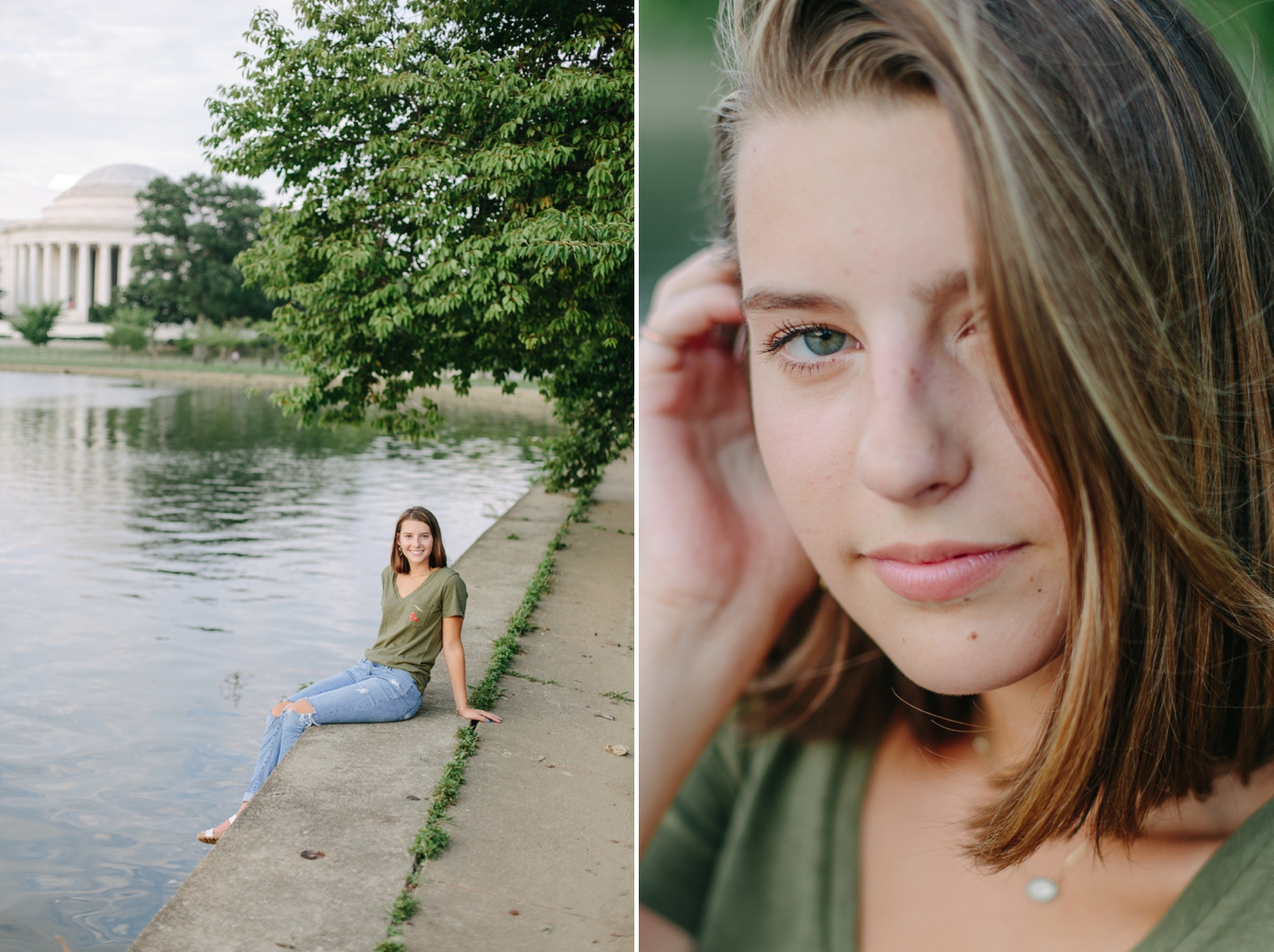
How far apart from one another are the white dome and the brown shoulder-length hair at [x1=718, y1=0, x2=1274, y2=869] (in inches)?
3239

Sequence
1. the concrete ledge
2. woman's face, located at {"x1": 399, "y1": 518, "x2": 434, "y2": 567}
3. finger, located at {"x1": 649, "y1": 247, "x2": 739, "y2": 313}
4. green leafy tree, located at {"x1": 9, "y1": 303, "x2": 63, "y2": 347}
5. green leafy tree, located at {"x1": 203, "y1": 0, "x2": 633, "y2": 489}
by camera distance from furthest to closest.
→ green leafy tree, located at {"x1": 9, "y1": 303, "x2": 63, "y2": 347}
green leafy tree, located at {"x1": 203, "y1": 0, "x2": 633, "y2": 489}
woman's face, located at {"x1": 399, "y1": 518, "x2": 434, "y2": 567}
the concrete ledge
finger, located at {"x1": 649, "y1": 247, "x2": 739, "y2": 313}

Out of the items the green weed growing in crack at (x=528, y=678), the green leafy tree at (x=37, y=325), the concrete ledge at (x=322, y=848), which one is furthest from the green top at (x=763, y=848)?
the green leafy tree at (x=37, y=325)

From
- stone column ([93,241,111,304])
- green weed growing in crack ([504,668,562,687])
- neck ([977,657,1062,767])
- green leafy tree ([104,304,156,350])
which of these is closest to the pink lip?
neck ([977,657,1062,767])

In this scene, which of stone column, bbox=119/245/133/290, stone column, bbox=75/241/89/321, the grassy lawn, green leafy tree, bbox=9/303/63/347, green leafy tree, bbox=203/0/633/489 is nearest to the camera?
green leafy tree, bbox=203/0/633/489

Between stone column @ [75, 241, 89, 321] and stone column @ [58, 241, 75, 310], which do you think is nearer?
stone column @ [75, 241, 89, 321]

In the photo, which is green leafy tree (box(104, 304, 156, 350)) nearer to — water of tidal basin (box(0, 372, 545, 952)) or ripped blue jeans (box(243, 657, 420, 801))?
water of tidal basin (box(0, 372, 545, 952))

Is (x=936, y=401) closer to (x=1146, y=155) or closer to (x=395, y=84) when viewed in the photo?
(x=1146, y=155)

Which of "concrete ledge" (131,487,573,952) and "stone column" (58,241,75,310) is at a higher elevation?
"stone column" (58,241,75,310)

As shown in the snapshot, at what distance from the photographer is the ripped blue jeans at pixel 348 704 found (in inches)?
200

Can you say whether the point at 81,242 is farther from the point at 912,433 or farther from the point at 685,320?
the point at 912,433

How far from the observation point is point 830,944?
2.69m

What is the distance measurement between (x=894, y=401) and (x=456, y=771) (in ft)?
10.6

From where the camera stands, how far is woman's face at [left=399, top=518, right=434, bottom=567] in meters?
5.45

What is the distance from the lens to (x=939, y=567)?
250cm
